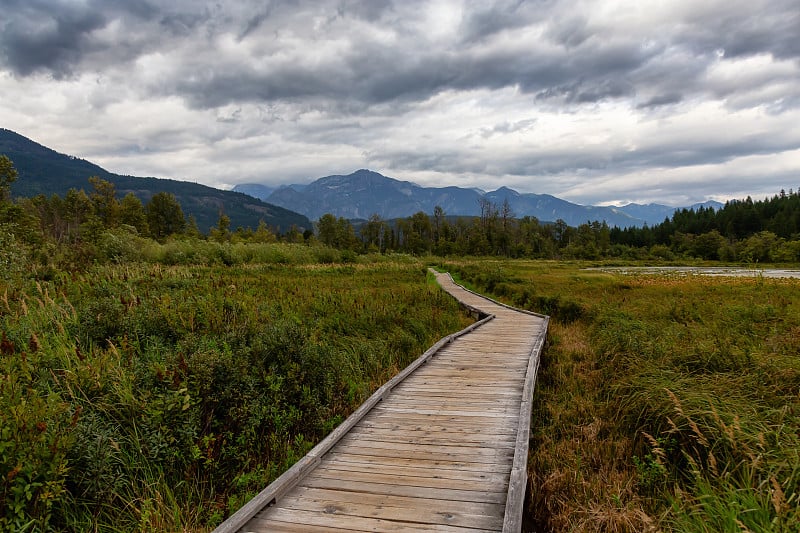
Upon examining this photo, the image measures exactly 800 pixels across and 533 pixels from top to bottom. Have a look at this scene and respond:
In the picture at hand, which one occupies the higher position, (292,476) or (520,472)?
(520,472)

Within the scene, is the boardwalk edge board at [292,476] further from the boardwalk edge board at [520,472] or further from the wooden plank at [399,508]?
the boardwalk edge board at [520,472]

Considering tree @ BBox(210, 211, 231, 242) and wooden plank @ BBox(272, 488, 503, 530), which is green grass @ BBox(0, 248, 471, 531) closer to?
wooden plank @ BBox(272, 488, 503, 530)

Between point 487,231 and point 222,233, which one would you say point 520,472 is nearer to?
point 222,233

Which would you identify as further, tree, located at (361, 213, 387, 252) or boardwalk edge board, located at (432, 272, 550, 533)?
tree, located at (361, 213, 387, 252)

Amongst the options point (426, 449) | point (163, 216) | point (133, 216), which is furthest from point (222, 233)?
point (426, 449)

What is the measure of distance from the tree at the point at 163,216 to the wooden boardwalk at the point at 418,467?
287 ft

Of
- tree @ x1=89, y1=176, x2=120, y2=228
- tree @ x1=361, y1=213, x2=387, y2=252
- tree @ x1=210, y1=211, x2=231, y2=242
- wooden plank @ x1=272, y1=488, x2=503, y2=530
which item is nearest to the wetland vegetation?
wooden plank @ x1=272, y1=488, x2=503, y2=530

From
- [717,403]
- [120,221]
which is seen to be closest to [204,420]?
[717,403]

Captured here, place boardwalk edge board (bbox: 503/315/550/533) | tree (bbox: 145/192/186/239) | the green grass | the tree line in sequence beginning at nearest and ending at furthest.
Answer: boardwalk edge board (bbox: 503/315/550/533) < the green grass < the tree line < tree (bbox: 145/192/186/239)

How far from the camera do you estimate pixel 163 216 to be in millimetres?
82250

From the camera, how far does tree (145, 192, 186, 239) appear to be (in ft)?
266

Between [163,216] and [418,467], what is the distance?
9212cm

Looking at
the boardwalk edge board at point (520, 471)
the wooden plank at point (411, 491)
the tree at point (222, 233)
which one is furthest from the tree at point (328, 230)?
the wooden plank at point (411, 491)

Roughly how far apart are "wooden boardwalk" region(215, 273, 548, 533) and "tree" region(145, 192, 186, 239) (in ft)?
287
